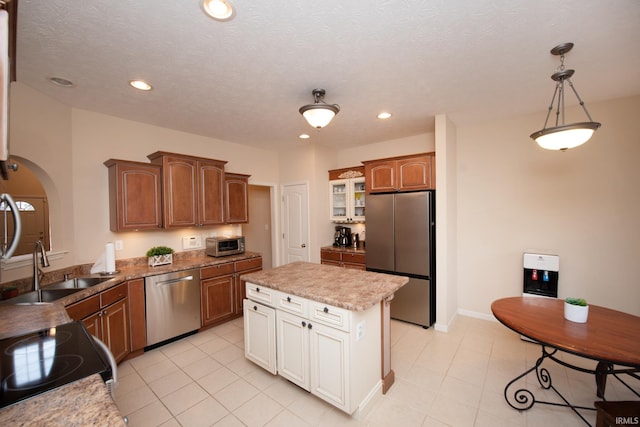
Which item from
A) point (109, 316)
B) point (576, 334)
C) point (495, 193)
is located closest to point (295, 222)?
point (109, 316)

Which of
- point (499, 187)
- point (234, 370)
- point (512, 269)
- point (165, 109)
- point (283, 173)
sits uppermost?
point (165, 109)

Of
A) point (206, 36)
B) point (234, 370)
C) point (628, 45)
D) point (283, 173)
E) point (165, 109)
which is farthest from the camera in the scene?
point (283, 173)

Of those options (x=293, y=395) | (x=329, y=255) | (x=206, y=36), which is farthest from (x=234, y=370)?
(x=206, y=36)

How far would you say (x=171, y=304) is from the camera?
9.80ft

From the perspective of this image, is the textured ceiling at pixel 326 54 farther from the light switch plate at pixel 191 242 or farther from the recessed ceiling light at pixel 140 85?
the light switch plate at pixel 191 242

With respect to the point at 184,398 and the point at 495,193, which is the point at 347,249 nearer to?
the point at 495,193

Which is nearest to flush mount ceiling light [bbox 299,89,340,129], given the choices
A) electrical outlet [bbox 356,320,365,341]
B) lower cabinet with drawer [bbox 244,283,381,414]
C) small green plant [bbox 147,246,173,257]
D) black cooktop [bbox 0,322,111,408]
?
lower cabinet with drawer [bbox 244,283,381,414]

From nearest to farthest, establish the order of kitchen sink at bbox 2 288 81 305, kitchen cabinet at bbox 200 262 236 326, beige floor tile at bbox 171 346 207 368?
kitchen sink at bbox 2 288 81 305 < beige floor tile at bbox 171 346 207 368 < kitchen cabinet at bbox 200 262 236 326

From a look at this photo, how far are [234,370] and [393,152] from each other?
376cm

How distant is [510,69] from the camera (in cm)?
216

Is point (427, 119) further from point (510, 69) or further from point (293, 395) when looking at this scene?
point (293, 395)

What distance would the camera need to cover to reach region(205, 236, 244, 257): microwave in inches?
144

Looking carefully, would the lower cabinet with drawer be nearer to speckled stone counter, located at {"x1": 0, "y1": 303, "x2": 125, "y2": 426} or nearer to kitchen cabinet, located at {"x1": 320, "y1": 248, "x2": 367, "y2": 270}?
speckled stone counter, located at {"x1": 0, "y1": 303, "x2": 125, "y2": 426}

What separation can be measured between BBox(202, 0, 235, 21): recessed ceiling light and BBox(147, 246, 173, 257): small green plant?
276cm
